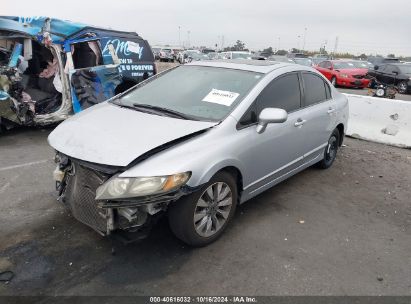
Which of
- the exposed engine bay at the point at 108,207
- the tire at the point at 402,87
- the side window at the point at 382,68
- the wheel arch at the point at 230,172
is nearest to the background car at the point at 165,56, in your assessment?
the side window at the point at 382,68

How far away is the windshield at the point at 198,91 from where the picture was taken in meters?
3.70

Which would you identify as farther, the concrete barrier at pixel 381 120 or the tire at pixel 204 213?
the concrete barrier at pixel 381 120

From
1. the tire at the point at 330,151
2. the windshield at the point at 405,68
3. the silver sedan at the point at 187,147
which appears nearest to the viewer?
the silver sedan at the point at 187,147

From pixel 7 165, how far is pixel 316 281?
4.52 m

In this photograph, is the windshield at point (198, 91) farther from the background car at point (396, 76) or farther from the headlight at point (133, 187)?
the background car at point (396, 76)

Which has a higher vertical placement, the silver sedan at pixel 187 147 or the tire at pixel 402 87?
the silver sedan at pixel 187 147

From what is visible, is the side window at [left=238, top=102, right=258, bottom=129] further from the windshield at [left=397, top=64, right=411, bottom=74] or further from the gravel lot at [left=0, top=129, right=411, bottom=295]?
the windshield at [left=397, top=64, right=411, bottom=74]

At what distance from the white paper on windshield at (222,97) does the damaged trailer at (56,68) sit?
4.14 metres

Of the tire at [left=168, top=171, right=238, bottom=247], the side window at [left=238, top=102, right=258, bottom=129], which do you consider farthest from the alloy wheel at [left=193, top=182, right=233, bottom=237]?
the side window at [left=238, top=102, right=258, bottom=129]

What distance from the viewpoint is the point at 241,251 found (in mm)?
3438

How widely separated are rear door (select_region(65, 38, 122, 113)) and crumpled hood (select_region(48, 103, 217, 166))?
12.1 ft

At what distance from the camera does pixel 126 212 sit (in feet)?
9.49

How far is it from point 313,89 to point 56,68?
5.26 m

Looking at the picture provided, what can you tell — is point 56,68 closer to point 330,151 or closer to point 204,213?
point 330,151
